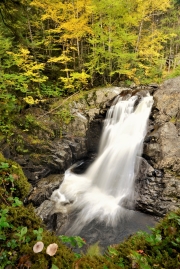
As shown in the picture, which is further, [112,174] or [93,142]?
[93,142]

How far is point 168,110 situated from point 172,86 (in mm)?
1961

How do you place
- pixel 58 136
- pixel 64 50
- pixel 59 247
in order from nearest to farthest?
pixel 59 247 < pixel 58 136 < pixel 64 50

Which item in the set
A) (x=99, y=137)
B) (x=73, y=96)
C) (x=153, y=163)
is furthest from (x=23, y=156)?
(x=153, y=163)

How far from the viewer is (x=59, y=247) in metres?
1.55

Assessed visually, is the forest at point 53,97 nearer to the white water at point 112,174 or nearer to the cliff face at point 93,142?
the cliff face at point 93,142

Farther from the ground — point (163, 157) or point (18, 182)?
point (18, 182)

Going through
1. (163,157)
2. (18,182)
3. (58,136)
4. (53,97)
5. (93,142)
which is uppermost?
(18,182)

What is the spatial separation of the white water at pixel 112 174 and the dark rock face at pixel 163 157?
1.67 ft

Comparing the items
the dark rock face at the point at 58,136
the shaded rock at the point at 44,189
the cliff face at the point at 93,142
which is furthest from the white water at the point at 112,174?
the dark rock face at the point at 58,136

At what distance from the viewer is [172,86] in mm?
10406

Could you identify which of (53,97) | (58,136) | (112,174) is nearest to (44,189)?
(112,174)

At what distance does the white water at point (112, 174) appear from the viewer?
7.11 meters

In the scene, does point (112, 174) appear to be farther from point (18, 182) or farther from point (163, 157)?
point (18, 182)

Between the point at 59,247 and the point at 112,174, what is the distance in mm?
7413
